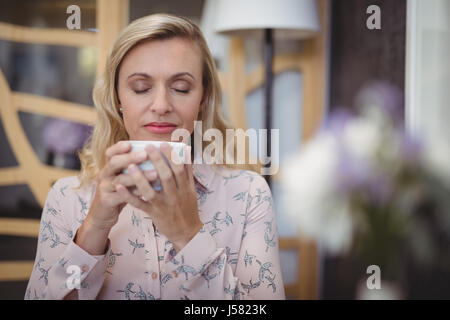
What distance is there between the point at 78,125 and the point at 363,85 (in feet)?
4.21

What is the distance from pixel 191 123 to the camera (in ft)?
3.13

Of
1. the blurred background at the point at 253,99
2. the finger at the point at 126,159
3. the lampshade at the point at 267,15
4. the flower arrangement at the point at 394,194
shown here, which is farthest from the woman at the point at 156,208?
the lampshade at the point at 267,15

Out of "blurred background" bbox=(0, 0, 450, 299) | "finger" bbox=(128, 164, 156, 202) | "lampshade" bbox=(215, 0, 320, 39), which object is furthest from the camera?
"blurred background" bbox=(0, 0, 450, 299)

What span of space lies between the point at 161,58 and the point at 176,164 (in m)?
0.31

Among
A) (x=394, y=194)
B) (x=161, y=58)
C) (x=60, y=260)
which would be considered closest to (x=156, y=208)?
(x=60, y=260)

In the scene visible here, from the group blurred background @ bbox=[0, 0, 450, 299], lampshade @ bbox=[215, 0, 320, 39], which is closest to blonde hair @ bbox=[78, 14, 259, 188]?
blurred background @ bbox=[0, 0, 450, 299]

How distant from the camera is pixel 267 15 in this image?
5.71 feet

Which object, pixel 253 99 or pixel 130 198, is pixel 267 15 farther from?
pixel 130 198

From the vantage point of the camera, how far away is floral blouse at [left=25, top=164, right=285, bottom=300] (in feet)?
2.47

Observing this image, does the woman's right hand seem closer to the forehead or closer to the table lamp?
the forehead

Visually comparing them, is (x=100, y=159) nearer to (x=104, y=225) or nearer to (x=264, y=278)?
(x=104, y=225)

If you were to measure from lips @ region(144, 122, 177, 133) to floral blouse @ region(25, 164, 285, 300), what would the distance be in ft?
0.51

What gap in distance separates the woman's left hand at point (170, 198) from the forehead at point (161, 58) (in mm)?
268

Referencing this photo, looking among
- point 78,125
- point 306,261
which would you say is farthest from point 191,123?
point 306,261
